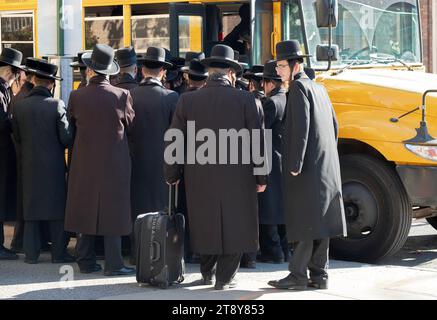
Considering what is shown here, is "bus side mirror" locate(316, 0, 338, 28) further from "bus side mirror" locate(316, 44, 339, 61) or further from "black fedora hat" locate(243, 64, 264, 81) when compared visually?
"black fedora hat" locate(243, 64, 264, 81)

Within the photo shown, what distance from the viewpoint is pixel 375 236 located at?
28.7 feet

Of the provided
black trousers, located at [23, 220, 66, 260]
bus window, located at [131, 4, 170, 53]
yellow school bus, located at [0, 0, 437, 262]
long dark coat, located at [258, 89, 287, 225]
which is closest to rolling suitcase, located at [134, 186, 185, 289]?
long dark coat, located at [258, 89, 287, 225]

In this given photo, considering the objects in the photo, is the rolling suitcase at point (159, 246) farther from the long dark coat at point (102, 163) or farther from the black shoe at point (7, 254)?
the black shoe at point (7, 254)

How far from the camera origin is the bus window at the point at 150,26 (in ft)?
32.8

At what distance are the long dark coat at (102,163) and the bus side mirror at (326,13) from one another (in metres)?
2.13

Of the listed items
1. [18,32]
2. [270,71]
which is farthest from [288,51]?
[18,32]

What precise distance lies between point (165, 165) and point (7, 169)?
88.9 inches

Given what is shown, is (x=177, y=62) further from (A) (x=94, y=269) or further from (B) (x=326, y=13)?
(A) (x=94, y=269)

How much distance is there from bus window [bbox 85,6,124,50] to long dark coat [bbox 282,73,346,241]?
11.3ft

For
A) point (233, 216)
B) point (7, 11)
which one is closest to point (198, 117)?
point (233, 216)

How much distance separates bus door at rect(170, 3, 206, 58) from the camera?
9.74 m

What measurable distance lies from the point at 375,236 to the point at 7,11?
5.21 metres

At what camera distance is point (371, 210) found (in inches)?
345

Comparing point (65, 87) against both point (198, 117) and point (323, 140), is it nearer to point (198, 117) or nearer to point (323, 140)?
point (198, 117)
